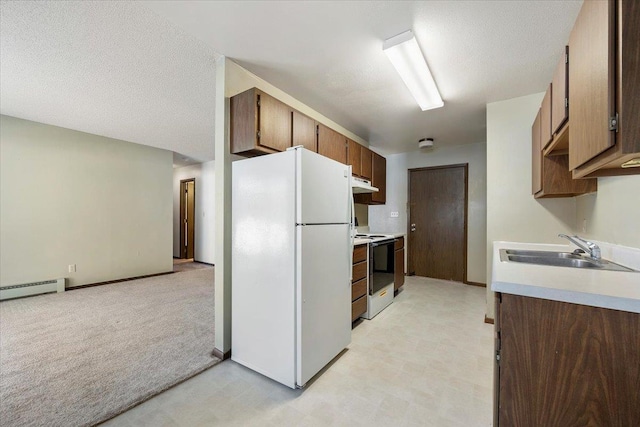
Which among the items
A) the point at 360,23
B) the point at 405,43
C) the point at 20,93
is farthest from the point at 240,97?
the point at 20,93

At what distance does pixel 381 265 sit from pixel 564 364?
2.46m

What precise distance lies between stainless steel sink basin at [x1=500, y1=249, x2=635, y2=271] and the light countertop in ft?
0.58

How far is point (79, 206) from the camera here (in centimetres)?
413

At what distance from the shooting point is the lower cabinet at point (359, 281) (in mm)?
2574

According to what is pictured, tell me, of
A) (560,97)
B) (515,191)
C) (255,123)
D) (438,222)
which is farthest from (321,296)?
(438,222)

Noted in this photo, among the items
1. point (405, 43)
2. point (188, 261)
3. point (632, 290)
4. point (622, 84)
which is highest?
point (405, 43)

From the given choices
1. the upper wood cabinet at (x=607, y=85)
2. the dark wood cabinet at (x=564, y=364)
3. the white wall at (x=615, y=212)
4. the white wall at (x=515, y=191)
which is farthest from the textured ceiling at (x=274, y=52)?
the dark wood cabinet at (x=564, y=364)

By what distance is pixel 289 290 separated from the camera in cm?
170

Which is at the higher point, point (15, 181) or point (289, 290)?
point (15, 181)

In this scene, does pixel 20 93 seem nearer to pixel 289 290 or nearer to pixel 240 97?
pixel 240 97

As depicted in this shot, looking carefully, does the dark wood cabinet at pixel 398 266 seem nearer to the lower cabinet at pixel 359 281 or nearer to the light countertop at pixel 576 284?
the lower cabinet at pixel 359 281

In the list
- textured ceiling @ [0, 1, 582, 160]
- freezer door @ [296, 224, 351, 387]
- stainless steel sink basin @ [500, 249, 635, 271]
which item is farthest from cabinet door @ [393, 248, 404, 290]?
textured ceiling @ [0, 1, 582, 160]

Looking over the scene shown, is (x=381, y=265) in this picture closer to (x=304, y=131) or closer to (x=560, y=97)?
(x=304, y=131)

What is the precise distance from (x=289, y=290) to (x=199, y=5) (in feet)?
6.38
